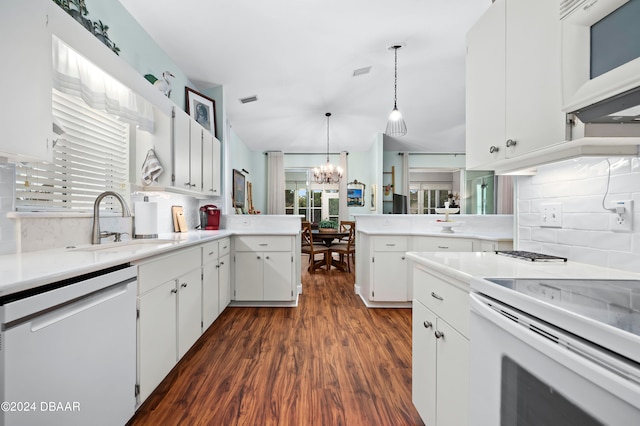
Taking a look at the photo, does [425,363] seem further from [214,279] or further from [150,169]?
[150,169]

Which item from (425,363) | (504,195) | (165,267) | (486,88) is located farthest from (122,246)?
(504,195)

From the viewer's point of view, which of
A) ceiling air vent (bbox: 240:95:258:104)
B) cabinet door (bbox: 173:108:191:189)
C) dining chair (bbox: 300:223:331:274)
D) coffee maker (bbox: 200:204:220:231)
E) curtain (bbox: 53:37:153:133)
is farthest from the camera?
dining chair (bbox: 300:223:331:274)

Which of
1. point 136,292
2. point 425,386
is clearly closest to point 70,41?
point 136,292

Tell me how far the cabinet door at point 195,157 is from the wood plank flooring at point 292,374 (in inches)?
56.5

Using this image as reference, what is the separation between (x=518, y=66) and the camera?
3.51 ft

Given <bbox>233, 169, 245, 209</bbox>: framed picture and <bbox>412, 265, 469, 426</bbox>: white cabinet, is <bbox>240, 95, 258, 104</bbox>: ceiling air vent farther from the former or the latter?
<bbox>412, 265, 469, 426</bbox>: white cabinet

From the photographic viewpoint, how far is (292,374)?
185cm

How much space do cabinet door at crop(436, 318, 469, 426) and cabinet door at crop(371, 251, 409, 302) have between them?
6.63 feet

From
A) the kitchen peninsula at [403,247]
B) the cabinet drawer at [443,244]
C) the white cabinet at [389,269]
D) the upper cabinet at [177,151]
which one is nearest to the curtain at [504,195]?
the kitchen peninsula at [403,247]

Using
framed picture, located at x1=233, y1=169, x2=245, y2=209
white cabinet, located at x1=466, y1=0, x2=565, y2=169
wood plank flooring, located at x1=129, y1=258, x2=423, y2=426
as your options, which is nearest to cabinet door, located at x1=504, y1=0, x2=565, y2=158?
white cabinet, located at x1=466, y1=0, x2=565, y2=169

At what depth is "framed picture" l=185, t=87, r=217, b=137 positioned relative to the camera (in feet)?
10.5

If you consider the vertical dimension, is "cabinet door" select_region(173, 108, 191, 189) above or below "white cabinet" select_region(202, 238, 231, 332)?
above

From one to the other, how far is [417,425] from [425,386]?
337 mm

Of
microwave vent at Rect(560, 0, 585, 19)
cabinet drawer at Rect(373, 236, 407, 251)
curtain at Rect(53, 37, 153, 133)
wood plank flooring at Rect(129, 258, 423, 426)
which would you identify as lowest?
wood plank flooring at Rect(129, 258, 423, 426)
